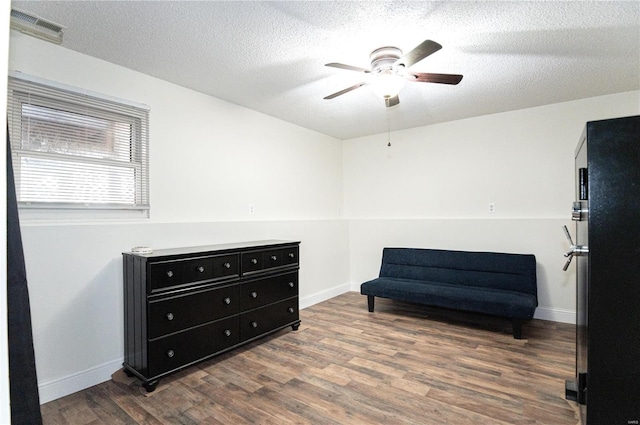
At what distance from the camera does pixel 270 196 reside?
4.02 m

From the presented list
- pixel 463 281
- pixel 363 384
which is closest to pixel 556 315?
pixel 463 281

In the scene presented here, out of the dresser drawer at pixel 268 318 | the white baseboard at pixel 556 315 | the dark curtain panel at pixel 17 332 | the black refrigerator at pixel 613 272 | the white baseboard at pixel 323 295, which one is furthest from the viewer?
the white baseboard at pixel 323 295

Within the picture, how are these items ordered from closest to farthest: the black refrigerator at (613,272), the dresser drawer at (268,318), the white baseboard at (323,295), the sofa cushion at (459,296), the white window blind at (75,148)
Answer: the black refrigerator at (613,272), the white window blind at (75,148), the dresser drawer at (268,318), the sofa cushion at (459,296), the white baseboard at (323,295)

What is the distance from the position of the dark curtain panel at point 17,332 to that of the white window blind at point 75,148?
1.83 m

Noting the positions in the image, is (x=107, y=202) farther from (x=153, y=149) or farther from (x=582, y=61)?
(x=582, y=61)

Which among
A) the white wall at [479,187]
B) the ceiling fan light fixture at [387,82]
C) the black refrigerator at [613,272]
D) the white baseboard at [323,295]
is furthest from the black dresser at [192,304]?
the black refrigerator at [613,272]

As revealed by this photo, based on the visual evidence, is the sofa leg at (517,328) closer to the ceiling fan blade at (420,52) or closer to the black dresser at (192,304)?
the black dresser at (192,304)

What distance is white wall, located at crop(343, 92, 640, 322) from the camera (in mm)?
3643

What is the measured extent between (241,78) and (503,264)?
3.43 m

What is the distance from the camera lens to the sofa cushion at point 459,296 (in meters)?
3.12

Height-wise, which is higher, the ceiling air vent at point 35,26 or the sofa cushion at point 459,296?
the ceiling air vent at point 35,26

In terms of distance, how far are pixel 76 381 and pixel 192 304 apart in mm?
914

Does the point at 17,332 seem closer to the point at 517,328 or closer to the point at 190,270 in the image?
the point at 190,270

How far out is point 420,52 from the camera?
1.98 meters
